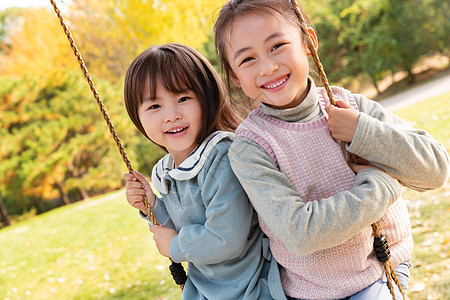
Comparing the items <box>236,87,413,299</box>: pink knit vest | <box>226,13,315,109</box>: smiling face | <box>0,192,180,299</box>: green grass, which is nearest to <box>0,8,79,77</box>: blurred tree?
<box>0,192,180,299</box>: green grass

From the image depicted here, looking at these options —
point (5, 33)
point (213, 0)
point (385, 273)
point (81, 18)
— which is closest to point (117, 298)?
point (385, 273)

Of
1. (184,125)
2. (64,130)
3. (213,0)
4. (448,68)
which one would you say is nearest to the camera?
(184,125)

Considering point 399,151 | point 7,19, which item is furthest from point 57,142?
point 7,19

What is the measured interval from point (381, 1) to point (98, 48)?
1067 cm

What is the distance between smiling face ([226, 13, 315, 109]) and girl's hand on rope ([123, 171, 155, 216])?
77cm

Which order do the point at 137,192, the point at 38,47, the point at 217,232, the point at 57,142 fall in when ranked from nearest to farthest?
1. the point at 217,232
2. the point at 137,192
3. the point at 57,142
4. the point at 38,47

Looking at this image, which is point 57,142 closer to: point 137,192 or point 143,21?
point 143,21

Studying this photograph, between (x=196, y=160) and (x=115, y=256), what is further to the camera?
(x=115, y=256)

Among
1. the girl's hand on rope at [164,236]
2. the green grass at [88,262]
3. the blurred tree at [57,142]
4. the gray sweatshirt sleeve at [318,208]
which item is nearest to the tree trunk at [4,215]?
the blurred tree at [57,142]

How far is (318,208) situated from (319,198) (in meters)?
0.15

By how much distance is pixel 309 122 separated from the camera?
1.71 m

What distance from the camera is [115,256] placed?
6.02 m

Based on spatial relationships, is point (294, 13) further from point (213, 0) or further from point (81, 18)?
point (81, 18)

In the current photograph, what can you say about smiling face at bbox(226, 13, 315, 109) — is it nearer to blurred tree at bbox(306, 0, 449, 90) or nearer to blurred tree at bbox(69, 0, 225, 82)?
blurred tree at bbox(69, 0, 225, 82)
